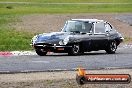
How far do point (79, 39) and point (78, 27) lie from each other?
3.25 feet

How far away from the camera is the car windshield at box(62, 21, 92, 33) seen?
2456cm

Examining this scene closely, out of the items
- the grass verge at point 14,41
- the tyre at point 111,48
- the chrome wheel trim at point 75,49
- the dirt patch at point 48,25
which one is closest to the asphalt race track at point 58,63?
the chrome wheel trim at point 75,49

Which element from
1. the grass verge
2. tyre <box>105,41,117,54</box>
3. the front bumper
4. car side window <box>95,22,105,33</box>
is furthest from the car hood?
the grass verge

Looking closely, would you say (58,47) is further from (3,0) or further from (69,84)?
(3,0)

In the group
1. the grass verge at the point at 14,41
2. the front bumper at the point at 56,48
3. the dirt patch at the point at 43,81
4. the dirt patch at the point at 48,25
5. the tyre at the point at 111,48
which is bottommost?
the dirt patch at the point at 48,25

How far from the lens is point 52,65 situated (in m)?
19.0

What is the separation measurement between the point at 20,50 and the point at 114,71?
28.8ft

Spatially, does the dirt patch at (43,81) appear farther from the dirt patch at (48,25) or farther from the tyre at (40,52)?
the dirt patch at (48,25)

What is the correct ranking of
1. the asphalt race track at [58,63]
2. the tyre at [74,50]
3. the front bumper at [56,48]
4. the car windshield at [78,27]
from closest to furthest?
the asphalt race track at [58,63] < the front bumper at [56,48] < the tyre at [74,50] < the car windshield at [78,27]

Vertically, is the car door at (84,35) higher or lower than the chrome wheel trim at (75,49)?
higher

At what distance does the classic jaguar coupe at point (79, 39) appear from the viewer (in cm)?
2308

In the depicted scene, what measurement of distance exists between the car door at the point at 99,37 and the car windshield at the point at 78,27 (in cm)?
31

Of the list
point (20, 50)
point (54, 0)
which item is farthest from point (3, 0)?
point (20, 50)

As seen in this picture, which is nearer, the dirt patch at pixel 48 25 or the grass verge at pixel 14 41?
the grass verge at pixel 14 41
